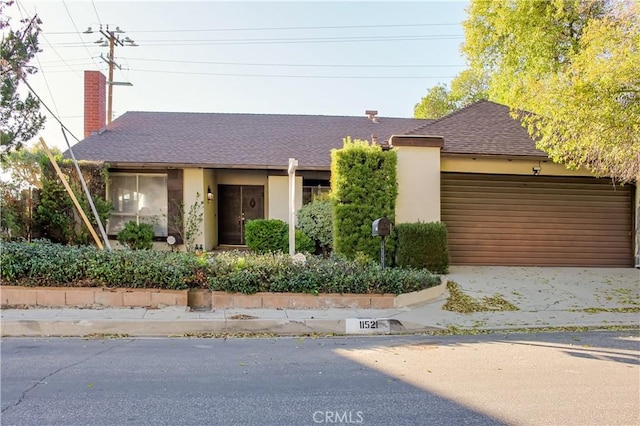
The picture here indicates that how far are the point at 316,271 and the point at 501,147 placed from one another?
725 cm

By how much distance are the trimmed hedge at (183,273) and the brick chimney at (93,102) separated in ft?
31.1

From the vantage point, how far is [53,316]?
6562mm

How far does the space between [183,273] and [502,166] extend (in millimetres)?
9122

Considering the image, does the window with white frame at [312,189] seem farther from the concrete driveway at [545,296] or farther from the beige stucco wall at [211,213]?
the concrete driveway at [545,296]

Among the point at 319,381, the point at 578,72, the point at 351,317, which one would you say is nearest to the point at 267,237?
the point at 351,317

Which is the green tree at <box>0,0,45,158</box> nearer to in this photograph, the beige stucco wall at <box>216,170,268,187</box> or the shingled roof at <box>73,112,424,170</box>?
the shingled roof at <box>73,112,424,170</box>

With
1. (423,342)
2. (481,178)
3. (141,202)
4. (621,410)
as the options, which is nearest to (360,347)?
(423,342)

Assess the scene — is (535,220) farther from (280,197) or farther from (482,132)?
(280,197)

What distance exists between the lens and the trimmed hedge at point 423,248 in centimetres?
1019

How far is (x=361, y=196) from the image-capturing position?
10570 mm

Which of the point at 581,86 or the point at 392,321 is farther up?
the point at 581,86

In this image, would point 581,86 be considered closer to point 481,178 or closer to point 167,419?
point 481,178

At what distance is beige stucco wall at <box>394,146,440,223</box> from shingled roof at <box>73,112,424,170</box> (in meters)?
3.04

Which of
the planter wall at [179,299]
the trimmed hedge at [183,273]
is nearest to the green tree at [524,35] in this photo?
the trimmed hedge at [183,273]
